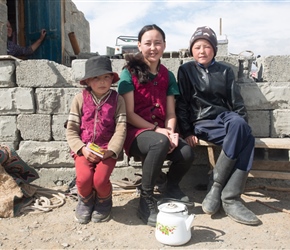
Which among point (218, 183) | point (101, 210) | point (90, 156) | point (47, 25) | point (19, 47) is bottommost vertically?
point (101, 210)

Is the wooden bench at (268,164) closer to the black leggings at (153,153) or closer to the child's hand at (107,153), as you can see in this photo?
the black leggings at (153,153)

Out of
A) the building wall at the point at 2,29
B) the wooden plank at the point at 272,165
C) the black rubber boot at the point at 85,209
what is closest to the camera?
the black rubber boot at the point at 85,209

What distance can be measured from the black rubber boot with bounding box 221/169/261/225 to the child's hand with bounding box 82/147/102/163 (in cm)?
120

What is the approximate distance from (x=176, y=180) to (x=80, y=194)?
3.15 feet

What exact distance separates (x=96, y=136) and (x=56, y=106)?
1.25 meters

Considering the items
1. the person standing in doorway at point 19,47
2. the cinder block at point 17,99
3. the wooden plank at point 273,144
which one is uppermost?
the person standing in doorway at point 19,47

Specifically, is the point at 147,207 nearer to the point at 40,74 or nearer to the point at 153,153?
the point at 153,153

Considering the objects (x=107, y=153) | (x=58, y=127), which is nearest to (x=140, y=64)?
(x=107, y=153)

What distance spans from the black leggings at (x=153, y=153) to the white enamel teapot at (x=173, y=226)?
1.43ft

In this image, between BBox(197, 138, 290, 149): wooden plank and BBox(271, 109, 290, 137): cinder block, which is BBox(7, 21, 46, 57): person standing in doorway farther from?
BBox(271, 109, 290, 137): cinder block

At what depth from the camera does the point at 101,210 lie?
294 cm

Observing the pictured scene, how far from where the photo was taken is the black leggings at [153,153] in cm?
287

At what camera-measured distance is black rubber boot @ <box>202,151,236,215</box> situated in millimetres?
2939

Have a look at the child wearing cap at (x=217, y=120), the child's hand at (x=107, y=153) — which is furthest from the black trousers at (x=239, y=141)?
the child's hand at (x=107, y=153)
